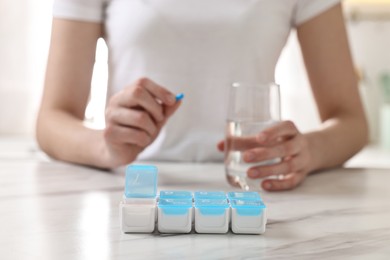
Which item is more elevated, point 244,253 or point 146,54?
point 146,54

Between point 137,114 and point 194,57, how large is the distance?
34 cm

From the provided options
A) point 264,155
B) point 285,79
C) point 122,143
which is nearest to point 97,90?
point 285,79

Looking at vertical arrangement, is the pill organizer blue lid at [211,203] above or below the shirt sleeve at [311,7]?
below

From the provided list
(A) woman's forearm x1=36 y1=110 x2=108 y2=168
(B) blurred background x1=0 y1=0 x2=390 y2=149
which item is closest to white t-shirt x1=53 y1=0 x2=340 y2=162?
(A) woman's forearm x1=36 y1=110 x2=108 y2=168

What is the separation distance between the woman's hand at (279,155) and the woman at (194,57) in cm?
21

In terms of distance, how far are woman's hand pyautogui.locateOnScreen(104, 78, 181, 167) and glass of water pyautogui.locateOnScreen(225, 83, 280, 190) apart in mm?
81

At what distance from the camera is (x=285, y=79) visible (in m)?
2.22

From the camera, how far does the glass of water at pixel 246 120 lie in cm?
79

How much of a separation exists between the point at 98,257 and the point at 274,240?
16cm

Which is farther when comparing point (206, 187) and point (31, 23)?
point (31, 23)

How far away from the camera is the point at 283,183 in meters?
0.78

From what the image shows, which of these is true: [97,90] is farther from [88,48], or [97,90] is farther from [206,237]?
[206,237]

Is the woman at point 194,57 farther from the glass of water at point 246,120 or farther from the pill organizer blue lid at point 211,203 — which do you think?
the pill organizer blue lid at point 211,203

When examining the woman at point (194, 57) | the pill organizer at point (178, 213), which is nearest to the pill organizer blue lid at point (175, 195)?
the pill organizer at point (178, 213)
